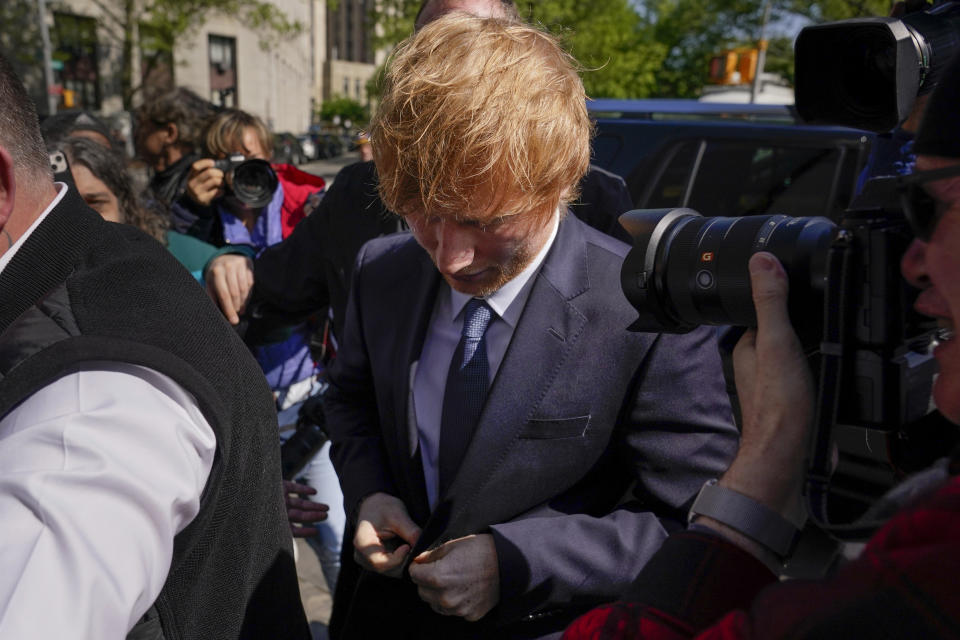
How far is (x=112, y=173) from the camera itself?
2574mm

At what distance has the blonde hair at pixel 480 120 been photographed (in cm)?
128

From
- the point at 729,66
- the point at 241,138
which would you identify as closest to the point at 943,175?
the point at 241,138

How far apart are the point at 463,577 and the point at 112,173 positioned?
76.1 inches

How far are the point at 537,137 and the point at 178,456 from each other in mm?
760

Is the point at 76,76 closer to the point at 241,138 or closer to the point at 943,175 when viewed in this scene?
the point at 241,138

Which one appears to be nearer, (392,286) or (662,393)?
(662,393)

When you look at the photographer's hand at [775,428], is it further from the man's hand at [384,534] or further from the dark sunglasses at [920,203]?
the man's hand at [384,534]

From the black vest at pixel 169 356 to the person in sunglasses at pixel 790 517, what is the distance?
0.49m

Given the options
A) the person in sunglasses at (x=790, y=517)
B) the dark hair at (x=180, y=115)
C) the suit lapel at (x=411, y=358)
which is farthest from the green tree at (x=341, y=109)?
the person in sunglasses at (x=790, y=517)

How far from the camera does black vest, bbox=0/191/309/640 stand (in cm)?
88

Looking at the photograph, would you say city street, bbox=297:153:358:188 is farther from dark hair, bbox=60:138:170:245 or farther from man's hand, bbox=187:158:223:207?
dark hair, bbox=60:138:170:245

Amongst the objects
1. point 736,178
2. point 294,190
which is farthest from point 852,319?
point 736,178

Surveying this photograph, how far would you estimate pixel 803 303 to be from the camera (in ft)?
3.31

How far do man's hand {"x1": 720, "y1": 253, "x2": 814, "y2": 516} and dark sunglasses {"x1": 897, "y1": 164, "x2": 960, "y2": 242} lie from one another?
0.22 metres
